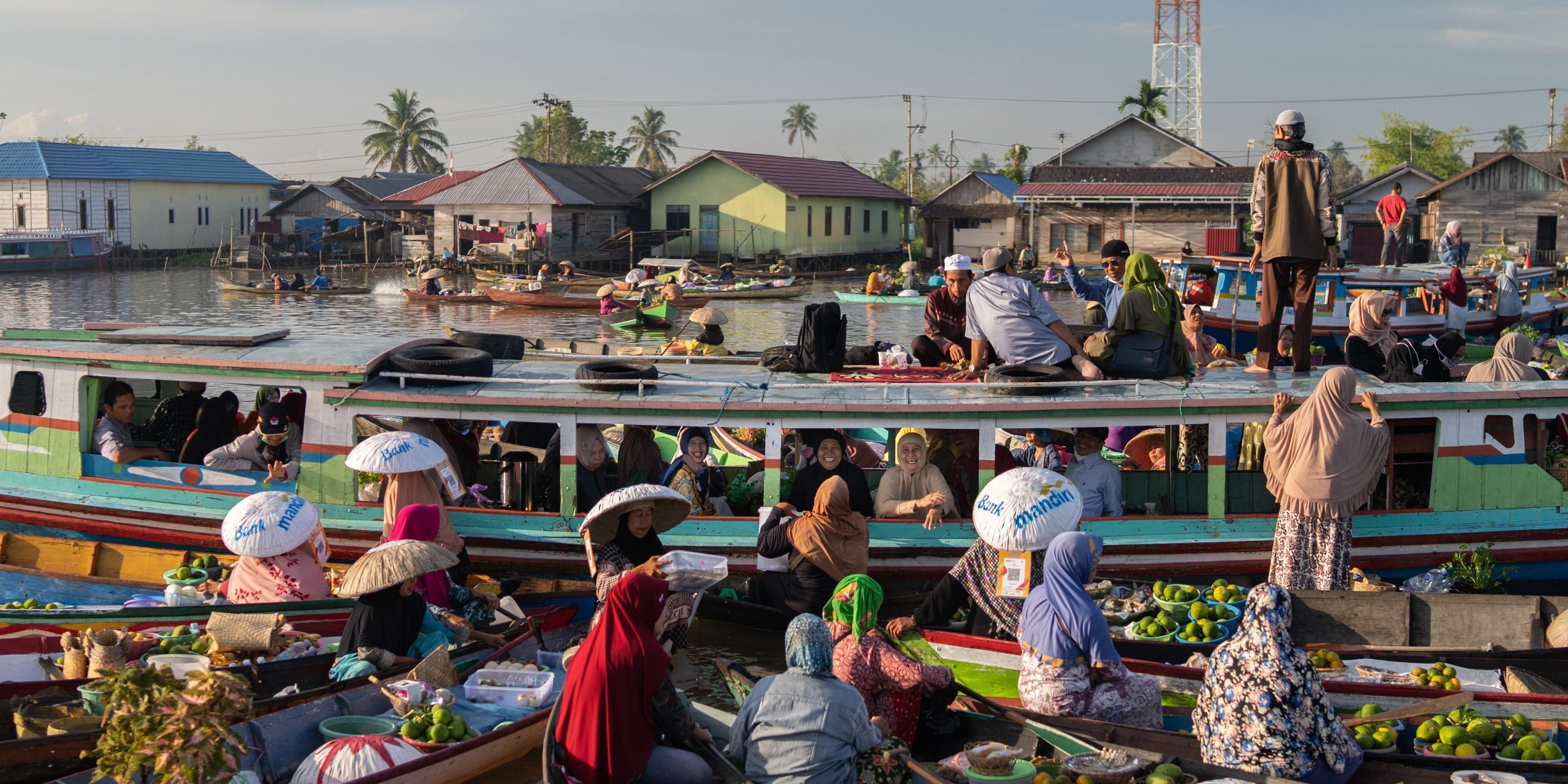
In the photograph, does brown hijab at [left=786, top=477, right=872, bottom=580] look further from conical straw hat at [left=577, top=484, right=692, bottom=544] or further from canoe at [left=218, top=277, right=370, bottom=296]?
canoe at [left=218, top=277, right=370, bottom=296]

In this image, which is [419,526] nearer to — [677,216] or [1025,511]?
[1025,511]

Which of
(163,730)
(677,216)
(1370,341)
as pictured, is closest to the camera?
(163,730)

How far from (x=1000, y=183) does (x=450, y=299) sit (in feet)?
65.7

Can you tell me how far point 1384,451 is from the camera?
8.23 meters

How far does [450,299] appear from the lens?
37.9 metres

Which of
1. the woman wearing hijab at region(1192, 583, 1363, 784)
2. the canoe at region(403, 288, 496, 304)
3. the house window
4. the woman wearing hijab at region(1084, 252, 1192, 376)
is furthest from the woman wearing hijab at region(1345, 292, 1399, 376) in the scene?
the house window

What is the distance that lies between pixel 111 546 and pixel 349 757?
15.8 ft

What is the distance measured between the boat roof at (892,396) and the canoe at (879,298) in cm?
2527

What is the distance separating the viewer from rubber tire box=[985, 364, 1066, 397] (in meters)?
9.10

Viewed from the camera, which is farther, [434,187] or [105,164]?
[105,164]

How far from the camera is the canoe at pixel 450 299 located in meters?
37.9

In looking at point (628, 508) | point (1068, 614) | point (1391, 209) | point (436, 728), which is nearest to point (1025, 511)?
point (1068, 614)

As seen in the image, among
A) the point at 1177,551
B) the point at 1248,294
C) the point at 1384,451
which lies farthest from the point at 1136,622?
the point at 1248,294

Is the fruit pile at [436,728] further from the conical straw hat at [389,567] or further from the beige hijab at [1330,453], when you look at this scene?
the beige hijab at [1330,453]
